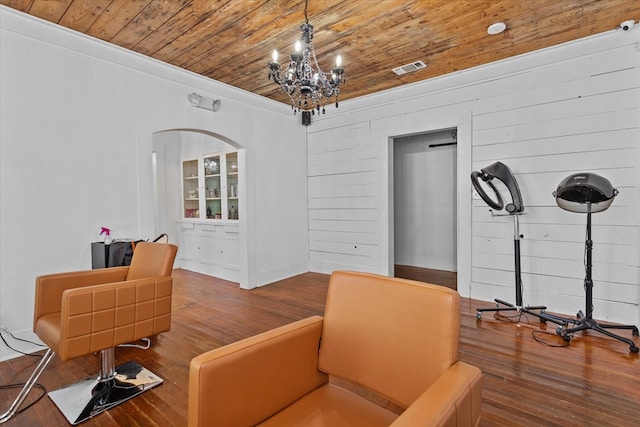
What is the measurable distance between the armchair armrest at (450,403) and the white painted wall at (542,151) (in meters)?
3.12

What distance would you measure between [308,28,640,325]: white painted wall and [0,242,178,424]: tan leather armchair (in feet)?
10.8

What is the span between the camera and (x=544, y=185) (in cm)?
350

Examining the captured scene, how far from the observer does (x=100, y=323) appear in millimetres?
1907

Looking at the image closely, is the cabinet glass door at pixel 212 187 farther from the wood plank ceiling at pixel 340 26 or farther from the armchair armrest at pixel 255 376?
the armchair armrest at pixel 255 376

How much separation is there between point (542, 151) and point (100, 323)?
14.0ft

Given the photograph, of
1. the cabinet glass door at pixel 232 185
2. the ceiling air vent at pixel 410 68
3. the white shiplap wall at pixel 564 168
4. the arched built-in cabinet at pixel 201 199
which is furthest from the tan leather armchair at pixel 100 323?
the white shiplap wall at pixel 564 168

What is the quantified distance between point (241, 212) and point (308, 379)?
3.60 m

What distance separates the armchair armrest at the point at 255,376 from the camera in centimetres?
102

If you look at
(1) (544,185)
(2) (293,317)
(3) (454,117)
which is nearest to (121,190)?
(2) (293,317)

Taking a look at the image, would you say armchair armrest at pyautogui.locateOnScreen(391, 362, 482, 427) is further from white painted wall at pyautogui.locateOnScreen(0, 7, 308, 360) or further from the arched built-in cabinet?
the arched built-in cabinet

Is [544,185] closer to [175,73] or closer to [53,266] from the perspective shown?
[175,73]

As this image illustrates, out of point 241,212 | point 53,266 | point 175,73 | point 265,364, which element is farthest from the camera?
point 241,212

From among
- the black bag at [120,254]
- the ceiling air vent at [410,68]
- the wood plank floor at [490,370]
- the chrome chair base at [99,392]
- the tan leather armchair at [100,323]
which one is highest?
the ceiling air vent at [410,68]

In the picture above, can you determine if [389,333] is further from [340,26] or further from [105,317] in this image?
[340,26]
